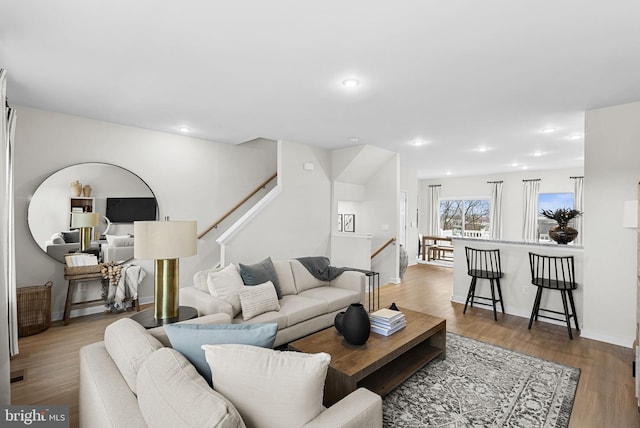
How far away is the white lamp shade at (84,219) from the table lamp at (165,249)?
251 cm

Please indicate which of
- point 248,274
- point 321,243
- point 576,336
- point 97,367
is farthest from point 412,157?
point 97,367

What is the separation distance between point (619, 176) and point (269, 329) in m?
4.09

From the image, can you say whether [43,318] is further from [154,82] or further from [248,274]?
[154,82]

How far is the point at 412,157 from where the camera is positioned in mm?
6598

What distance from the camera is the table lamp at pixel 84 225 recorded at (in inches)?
161

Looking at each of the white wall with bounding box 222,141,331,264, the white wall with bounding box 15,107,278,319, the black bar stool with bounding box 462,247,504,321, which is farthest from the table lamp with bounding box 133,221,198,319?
the black bar stool with bounding box 462,247,504,321

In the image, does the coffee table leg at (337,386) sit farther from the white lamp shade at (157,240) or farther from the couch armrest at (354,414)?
the white lamp shade at (157,240)

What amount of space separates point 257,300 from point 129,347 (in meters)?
1.53

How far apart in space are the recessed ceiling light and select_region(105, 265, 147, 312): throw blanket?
3.74 meters

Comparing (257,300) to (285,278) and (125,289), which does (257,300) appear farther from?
(125,289)

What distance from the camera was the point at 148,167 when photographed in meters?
4.64

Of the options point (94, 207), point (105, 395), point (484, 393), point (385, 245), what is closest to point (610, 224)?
point (484, 393)

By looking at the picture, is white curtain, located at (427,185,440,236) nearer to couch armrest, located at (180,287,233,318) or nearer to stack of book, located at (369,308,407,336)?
stack of book, located at (369,308,407,336)

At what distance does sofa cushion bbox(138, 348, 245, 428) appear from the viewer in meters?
0.91
